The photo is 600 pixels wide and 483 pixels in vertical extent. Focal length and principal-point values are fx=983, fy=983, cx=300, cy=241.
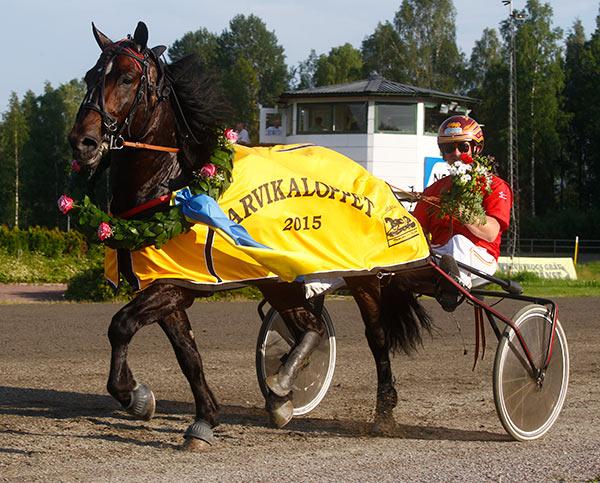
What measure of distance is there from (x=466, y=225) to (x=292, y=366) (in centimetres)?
133

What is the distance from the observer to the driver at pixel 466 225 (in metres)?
5.69

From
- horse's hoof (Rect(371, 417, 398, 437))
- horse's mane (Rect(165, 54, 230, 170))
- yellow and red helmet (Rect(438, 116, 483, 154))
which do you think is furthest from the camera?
yellow and red helmet (Rect(438, 116, 483, 154))

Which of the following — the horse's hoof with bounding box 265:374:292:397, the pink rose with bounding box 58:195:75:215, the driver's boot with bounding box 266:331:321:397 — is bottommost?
the horse's hoof with bounding box 265:374:292:397

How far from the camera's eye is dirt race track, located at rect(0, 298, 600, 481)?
4316 mm

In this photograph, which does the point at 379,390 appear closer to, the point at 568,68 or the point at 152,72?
the point at 152,72

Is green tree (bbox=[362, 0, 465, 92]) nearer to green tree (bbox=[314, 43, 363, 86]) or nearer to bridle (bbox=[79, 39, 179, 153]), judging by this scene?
green tree (bbox=[314, 43, 363, 86])

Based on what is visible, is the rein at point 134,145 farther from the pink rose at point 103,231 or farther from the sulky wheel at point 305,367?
the sulky wheel at point 305,367

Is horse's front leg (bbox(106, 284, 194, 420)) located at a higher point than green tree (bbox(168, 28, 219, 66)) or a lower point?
lower

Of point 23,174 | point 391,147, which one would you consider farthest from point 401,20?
point 391,147

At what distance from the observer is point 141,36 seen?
4.83 metres

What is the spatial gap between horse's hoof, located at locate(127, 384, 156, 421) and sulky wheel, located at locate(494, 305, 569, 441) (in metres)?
1.80

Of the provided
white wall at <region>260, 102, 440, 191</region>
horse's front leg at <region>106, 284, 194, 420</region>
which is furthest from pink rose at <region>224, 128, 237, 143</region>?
white wall at <region>260, 102, 440, 191</region>

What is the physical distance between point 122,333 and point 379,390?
169cm

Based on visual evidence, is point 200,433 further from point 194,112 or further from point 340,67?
point 340,67
